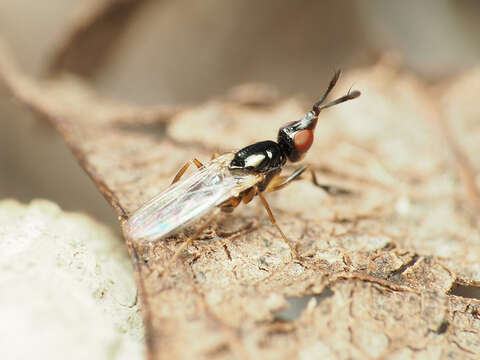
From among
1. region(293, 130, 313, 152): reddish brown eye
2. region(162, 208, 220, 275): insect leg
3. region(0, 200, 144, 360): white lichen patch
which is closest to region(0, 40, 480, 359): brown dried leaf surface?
region(162, 208, 220, 275): insect leg

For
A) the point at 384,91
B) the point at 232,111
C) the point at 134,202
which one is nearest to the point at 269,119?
the point at 232,111

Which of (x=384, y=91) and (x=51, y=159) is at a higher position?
(x=51, y=159)

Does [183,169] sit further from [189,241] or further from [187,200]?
[189,241]

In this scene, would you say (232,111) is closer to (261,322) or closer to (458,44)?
(261,322)

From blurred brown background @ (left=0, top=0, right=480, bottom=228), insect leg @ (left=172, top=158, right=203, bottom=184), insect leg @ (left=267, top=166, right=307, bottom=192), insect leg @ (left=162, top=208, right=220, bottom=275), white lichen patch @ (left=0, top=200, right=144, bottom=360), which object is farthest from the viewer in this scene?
blurred brown background @ (left=0, top=0, right=480, bottom=228)

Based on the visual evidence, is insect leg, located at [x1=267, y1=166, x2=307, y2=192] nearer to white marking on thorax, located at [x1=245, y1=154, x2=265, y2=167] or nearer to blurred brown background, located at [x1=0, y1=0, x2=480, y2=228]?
white marking on thorax, located at [x1=245, y1=154, x2=265, y2=167]

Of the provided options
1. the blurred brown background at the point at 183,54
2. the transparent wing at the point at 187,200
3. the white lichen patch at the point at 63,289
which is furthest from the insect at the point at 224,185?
the blurred brown background at the point at 183,54

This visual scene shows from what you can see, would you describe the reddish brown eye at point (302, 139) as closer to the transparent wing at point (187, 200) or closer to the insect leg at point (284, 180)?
the insect leg at point (284, 180)

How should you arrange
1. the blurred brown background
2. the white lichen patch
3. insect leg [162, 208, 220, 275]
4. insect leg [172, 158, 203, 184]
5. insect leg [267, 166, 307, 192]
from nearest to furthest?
the white lichen patch
insect leg [162, 208, 220, 275]
insect leg [172, 158, 203, 184]
insect leg [267, 166, 307, 192]
the blurred brown background
